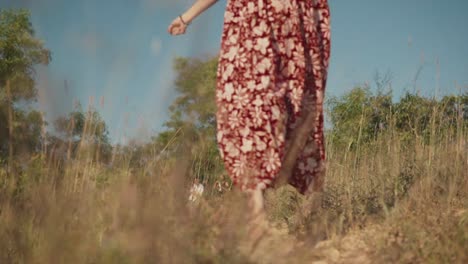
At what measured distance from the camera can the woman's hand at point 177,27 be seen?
3104 millimetres

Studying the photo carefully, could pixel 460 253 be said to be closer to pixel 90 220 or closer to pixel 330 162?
pixel 90 220

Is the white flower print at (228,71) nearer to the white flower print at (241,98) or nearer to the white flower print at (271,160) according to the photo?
the white flower print at (241,98)

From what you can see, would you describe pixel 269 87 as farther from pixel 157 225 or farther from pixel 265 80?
pixel 157 225

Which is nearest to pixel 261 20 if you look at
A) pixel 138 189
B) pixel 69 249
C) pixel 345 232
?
pixel 345 232

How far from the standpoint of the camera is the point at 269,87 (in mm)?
2678

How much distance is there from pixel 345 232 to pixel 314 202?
29 cm

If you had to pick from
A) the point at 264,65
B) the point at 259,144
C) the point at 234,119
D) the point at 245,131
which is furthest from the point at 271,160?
the point at 264,65

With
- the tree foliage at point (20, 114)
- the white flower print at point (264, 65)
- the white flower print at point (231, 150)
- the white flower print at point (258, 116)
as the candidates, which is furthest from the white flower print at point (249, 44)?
the tree foliage at point (20, 114)

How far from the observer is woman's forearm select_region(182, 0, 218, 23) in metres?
3.02

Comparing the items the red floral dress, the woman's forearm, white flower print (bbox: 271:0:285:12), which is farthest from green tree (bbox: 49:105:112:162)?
white flower print (bbox: 271:0:285:12)

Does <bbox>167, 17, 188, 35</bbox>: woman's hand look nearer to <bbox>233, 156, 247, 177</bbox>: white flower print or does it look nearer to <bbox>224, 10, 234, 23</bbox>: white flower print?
<bbox>224, 10, 234, 23</bbox>: white flower print

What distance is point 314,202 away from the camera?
9.66 feet

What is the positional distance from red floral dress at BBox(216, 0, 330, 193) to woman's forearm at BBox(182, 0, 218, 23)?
190 mm

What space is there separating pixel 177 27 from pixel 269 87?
0.87 meters
